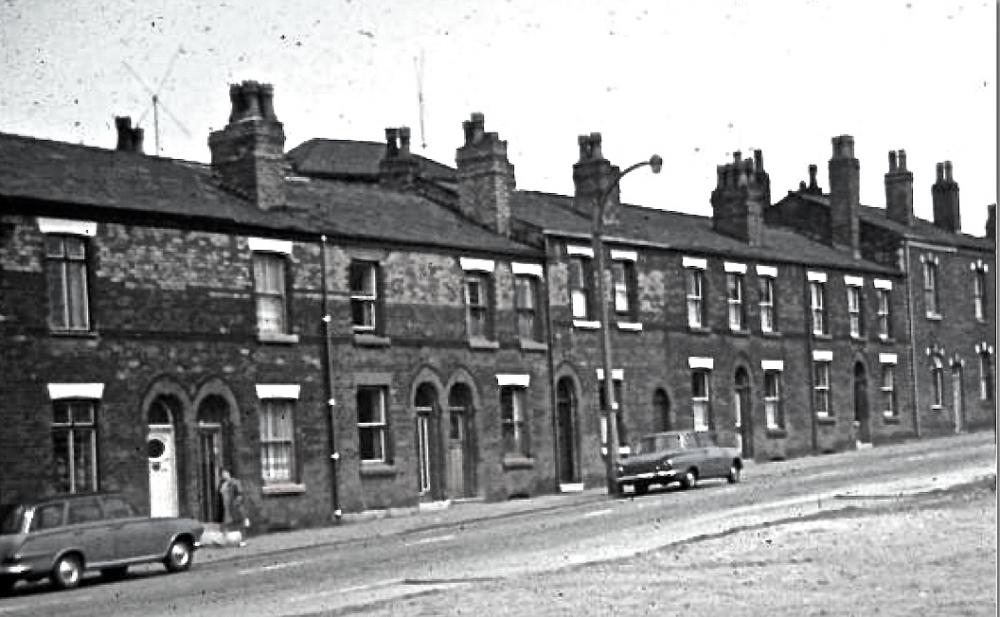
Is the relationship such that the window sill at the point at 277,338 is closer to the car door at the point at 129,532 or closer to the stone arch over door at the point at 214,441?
the stone arch over door at the point at 214,441

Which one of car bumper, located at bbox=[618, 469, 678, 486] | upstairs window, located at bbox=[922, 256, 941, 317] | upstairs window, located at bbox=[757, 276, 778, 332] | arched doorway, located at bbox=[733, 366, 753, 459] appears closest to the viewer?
car bumper, located at bbox=[618, 469, 678, 486]

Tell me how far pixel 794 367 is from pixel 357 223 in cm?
2224

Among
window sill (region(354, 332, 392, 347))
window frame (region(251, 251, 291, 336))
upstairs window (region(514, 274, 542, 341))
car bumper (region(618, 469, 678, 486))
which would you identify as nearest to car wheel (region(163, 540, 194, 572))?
window frame (region(251, 251, 291, 336))

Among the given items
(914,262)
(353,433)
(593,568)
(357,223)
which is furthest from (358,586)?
(914,262)

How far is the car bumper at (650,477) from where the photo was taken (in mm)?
42000

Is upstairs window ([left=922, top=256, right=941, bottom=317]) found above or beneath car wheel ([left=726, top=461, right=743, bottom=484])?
above

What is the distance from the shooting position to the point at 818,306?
61.4 metres

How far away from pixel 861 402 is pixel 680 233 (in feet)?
38.7

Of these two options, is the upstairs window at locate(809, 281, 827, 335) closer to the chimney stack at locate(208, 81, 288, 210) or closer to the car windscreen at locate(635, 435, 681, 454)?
the car windscreen at locate(635, 435, 681, 454)

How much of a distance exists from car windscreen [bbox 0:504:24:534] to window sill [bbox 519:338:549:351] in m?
21.3

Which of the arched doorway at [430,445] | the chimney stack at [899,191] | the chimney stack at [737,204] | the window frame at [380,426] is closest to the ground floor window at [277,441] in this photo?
the window frame at [380,426]

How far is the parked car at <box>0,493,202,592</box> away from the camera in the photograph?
2609 cm

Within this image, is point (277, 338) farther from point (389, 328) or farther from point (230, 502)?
point (230, 502)

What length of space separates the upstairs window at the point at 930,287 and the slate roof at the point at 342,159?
18916mm
